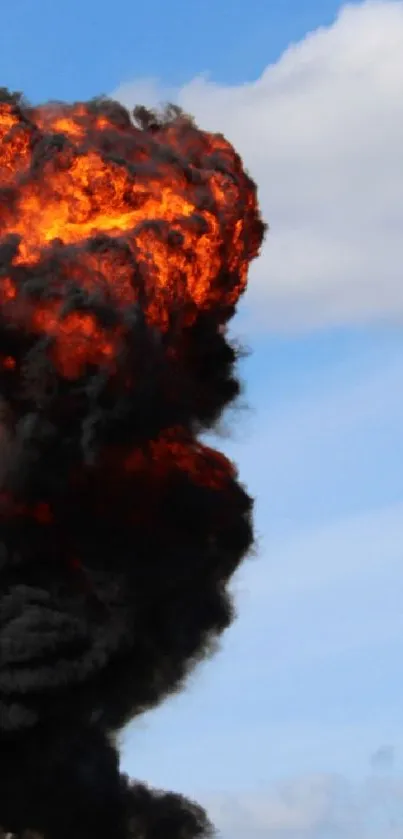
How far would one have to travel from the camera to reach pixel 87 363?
80.8 m

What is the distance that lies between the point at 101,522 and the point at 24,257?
10.6m

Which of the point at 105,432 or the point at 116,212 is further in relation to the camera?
the point at 116,212

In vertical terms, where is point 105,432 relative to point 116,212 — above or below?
below

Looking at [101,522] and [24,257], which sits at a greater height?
[24,257]

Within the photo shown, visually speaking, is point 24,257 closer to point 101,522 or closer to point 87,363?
point 87,363

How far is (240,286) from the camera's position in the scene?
88.1 metres

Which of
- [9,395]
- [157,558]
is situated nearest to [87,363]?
[9,395]

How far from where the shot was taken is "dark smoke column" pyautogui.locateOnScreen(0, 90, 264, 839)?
266 feet

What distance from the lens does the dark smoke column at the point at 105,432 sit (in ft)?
266

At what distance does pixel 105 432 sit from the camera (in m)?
81.2

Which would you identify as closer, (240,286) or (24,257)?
(24,257)

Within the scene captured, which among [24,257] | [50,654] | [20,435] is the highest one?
[24,257]

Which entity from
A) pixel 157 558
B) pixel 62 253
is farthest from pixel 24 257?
pixel 157 558

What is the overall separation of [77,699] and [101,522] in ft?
22.3
